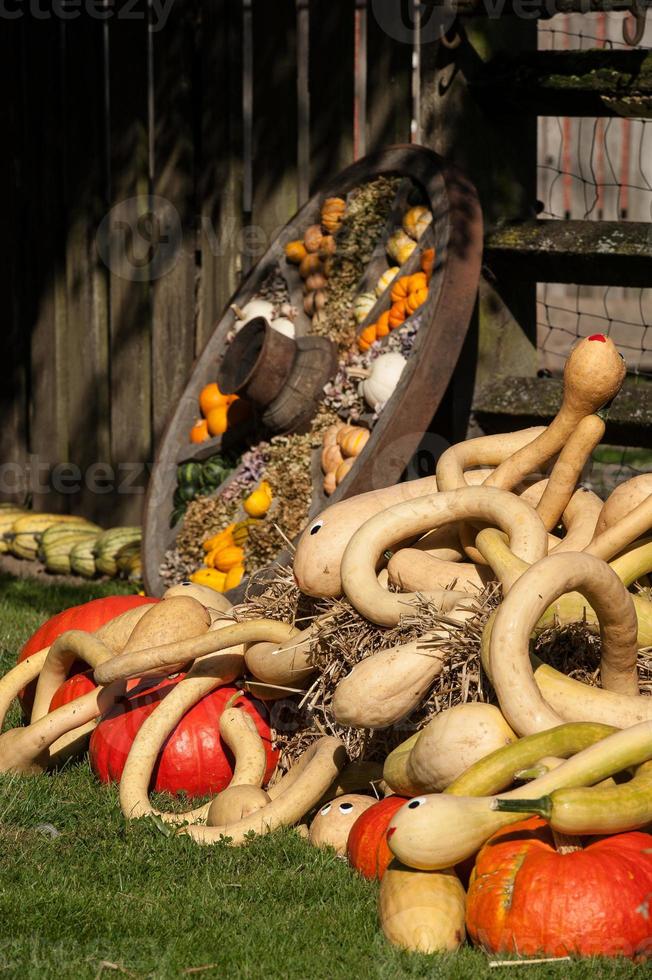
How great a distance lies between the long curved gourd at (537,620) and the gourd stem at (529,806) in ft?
1.10

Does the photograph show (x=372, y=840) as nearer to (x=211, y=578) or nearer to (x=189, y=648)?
(x=189, y=648)

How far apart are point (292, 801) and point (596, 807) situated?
3.24 ft

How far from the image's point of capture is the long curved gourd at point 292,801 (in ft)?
10.6

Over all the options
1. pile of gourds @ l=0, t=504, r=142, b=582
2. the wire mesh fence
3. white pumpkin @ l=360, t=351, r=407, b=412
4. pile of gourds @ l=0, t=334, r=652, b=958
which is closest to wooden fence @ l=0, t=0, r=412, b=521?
pile of gourds @ l=0, t=504, r=142, b=582

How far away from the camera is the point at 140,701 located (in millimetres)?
3816

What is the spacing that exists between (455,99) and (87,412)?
11.7ft

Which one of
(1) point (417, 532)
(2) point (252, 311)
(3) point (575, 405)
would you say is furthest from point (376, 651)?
(2) point (252, 311)

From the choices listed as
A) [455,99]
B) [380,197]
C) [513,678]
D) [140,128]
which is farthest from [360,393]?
[140,128]

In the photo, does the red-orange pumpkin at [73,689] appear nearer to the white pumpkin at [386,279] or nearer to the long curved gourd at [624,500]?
the long curved gourd at [624,500]

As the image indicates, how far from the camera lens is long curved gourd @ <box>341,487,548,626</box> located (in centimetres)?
327

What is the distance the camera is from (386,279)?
540 centimetres

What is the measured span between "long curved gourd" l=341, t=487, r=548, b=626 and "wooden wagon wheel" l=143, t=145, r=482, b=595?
131cm

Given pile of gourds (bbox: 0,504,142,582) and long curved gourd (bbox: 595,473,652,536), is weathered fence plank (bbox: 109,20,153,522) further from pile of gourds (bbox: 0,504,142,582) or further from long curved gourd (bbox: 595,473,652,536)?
long curved gourd (bbox: 595,473,652,536)

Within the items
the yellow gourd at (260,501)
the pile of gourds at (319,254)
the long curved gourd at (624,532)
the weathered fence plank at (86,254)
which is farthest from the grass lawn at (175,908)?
the weathered fence plank at (86,254)
